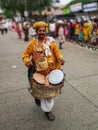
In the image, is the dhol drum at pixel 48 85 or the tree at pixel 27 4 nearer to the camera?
the dhol drum at pixel 48 85

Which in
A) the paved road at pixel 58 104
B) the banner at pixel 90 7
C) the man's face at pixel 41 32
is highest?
the banner at pixel 90 7

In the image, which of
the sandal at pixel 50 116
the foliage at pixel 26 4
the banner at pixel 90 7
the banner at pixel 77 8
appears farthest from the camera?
the foliage at pixel 26 4

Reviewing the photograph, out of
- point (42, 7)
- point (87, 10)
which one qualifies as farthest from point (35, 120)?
point (42, 7)

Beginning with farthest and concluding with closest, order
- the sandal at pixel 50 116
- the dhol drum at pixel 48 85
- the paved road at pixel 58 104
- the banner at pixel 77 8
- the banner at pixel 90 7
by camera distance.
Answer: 1. the banner at pixel 77 8
2. the banner at pixel 90 7
3. the sandal at pixel 50 116
4. the paved road at pixel 58 104
5. the dhol drum at pixel 48 85

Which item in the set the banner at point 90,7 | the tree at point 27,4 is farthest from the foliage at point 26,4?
the banner at point 90,7

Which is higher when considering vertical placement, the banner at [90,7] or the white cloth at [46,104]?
the banner at [90,7]

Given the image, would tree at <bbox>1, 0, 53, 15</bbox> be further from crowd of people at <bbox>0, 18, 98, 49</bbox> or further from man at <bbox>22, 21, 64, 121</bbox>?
man at <bbox>22, 21, 64, 121</bbox>

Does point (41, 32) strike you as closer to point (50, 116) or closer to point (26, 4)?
point (50, 116)

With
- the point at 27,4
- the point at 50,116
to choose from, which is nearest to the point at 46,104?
the point at 50,116

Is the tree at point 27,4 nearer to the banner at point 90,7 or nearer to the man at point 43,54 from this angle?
the banner at point 90,7

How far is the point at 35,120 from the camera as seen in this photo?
4.35m

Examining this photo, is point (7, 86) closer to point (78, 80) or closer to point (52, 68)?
point (78, 80)

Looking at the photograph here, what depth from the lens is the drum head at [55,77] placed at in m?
4.01

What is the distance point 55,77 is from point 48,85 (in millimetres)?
182
